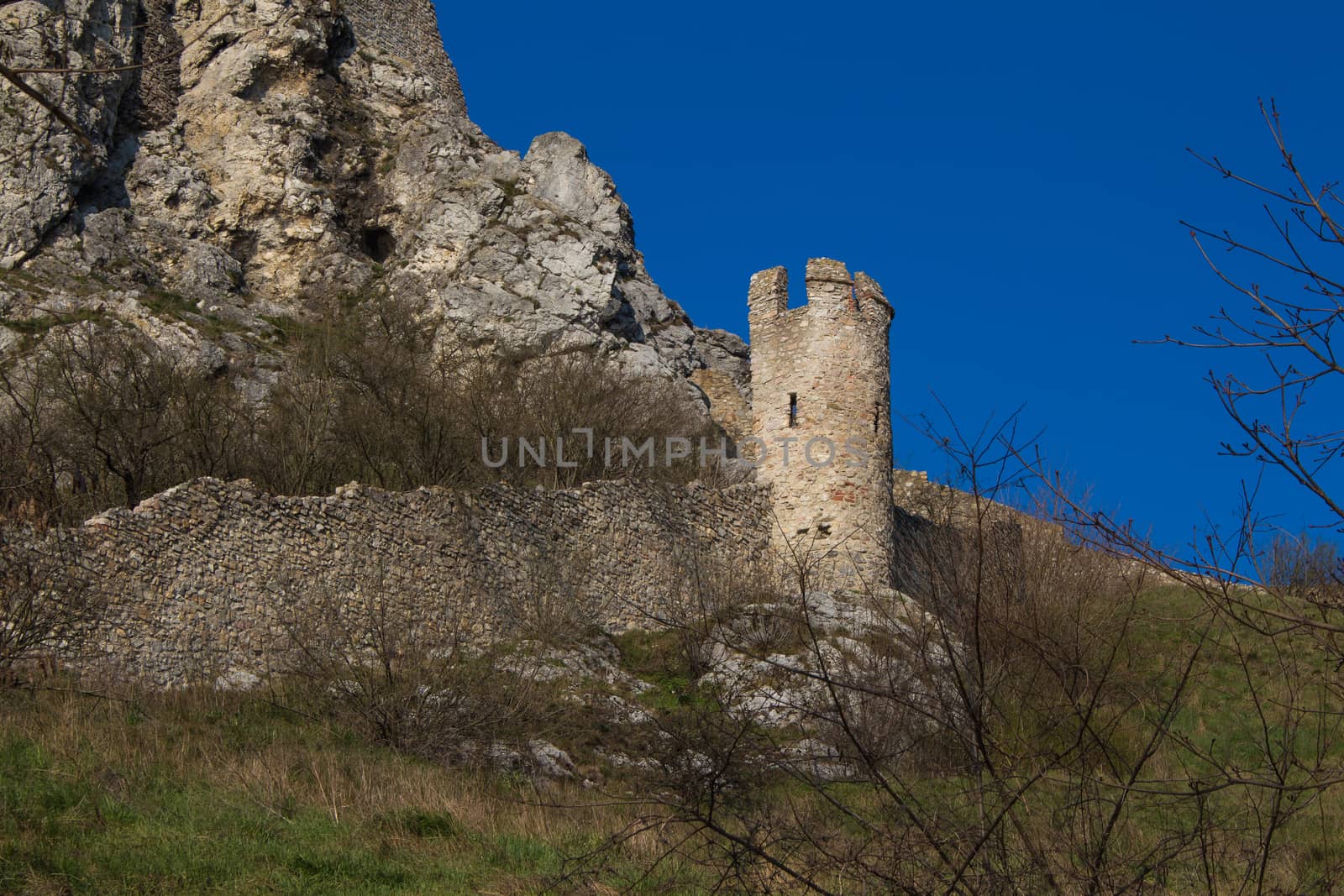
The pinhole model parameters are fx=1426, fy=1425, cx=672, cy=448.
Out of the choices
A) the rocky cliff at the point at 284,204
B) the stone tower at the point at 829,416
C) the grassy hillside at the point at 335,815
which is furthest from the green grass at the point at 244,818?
the rocky cliff at the point at 284,204

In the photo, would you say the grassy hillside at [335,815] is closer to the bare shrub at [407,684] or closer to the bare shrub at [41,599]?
the bare shrub at [407,684]

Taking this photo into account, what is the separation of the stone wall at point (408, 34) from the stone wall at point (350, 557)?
2247cm

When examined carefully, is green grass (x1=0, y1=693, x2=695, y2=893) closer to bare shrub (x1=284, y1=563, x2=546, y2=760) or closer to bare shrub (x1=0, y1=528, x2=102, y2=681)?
bare shrub (x1=284, y1=563, x2=546, y2=760)

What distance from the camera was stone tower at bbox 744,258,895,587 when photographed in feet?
A: 71.9

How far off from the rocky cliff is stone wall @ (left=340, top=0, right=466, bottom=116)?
0.69 ft

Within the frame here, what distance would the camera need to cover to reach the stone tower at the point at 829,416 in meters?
21.9

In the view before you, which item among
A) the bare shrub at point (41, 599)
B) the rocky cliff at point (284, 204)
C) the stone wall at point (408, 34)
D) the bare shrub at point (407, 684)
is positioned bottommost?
the bare shrub at point (407, 684)

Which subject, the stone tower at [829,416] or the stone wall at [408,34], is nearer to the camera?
the stone tower at [829,416]

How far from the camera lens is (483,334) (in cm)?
2945

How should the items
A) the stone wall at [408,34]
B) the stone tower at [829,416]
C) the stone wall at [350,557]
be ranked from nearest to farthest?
the stone wall at [350,557] → the stone tower at [829,416] → the stone wall at [408,34]

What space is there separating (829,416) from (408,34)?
2389 centimetres

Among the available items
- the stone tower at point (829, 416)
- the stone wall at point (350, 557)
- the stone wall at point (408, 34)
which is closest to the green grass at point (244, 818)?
the stone wall at point (350, 557)

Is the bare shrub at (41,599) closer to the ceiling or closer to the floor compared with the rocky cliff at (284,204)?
closer to the floor

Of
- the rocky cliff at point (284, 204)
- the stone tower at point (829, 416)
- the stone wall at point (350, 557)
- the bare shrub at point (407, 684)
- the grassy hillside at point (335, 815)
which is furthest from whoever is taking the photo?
the rocky cliff at point (284, 204)
